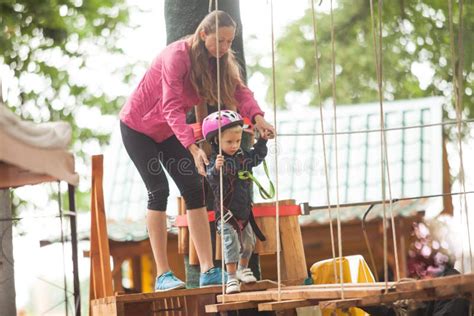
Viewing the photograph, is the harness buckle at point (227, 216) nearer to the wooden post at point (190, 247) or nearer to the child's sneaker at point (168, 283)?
the child's sneaker at point (168, 283)

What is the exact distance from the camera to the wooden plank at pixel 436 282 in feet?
18.8

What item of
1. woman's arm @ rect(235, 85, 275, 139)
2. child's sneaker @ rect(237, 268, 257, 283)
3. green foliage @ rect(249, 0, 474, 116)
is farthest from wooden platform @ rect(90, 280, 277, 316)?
green foliage @ rect(249, 0, 474, 116)

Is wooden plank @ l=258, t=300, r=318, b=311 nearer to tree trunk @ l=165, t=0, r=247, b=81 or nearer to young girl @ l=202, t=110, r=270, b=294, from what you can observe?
young girl @ l=202, t=110, r=270, b=294

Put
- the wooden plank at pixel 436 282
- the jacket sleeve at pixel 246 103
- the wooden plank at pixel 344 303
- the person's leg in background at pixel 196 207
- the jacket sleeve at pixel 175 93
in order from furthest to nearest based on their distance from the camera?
the jacket sleeve at pixel 246 103, the person's leg in background at pixel 196 207, the jacket sleeve at pixel 175 93, the wooden plank at pixel 344 303, the wooden plank at pixel 436 282

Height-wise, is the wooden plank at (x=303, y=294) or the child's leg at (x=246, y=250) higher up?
the child's leg at (x=246, y=250)

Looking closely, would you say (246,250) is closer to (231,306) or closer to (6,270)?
(231,306)

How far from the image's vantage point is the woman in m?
7.25

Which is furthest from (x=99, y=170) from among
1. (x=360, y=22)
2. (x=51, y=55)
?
(x=360, y=22)

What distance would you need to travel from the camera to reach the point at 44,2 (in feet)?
46.7

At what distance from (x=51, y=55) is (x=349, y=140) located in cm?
387

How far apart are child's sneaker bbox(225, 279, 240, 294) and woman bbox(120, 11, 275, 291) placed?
1.15 feet

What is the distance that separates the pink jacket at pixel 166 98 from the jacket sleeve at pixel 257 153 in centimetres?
28

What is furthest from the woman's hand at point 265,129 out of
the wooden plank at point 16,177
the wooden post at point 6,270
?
the wooden post at point 6,270

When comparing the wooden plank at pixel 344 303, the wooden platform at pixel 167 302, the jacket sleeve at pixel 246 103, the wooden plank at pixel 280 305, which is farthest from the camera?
the jacket sleeve at pixel 246 103
